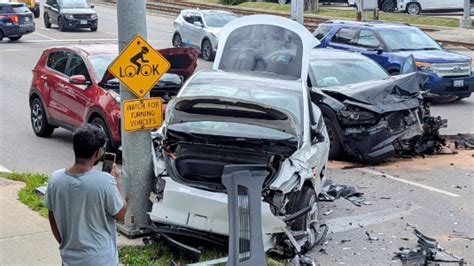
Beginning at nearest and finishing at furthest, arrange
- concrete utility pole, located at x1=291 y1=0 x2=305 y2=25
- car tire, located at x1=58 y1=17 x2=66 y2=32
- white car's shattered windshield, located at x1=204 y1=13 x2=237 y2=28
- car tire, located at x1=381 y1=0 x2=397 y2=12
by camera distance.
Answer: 1. white car's shattered windshield, located at x1=204 y1=13 x2=237 y2=28
2. concrete utility pole, located at x1=291 y1=0 x2=305 y2=25
3. car tire, located at x1=58 y1=17 x2=66 y2=32
4. car tire, located at x1=381 y1=0 x2=397 y2=12

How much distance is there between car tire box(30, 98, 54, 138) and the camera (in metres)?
12.6

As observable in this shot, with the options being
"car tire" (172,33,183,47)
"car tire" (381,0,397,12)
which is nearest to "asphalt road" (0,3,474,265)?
"car tire" (172,33,183,47)

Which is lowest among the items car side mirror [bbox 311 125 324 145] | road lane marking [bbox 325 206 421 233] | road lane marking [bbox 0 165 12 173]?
road lane marking [bbox 325 206 421 233]

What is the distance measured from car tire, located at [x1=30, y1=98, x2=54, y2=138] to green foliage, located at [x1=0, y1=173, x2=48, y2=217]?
113 inches

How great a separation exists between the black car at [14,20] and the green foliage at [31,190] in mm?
20443

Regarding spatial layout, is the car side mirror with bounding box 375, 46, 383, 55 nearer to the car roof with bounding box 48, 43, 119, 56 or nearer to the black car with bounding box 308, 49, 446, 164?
the black car with bounding box 308, 49, 446, 164

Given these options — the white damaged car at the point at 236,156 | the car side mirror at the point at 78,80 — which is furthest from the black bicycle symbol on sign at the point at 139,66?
the car side mirror at the point at 78,80

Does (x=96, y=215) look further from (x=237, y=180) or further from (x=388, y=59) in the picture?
(x=388, y=59)

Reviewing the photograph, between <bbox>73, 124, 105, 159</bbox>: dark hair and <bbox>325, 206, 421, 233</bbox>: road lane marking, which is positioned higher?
<bbox>73, 124, 105, 159</bbox>: dark hair

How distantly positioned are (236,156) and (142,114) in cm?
109

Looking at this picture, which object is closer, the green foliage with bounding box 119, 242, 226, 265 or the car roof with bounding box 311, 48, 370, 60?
the green foliage with bounding box 119, 242, 226, 265

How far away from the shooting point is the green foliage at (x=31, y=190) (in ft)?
27.0

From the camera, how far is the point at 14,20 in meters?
28.9

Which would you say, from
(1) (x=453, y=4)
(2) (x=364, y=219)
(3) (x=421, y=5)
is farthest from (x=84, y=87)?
(1) (x=453, y=4)
